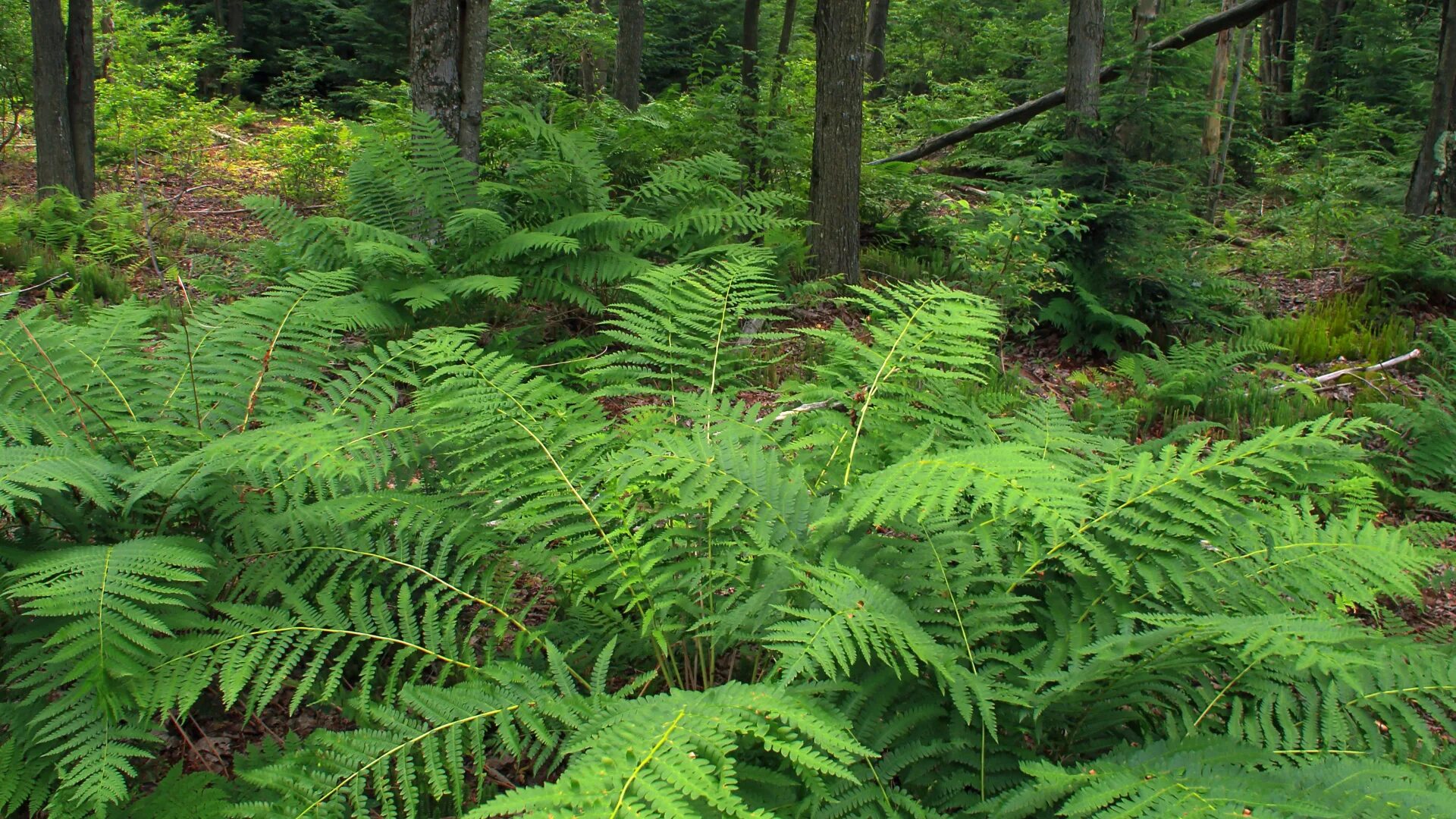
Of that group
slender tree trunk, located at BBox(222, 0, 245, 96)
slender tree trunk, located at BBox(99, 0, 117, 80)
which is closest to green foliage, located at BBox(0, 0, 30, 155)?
slender tree trunk, located at BBox(99, 0, 117, 80)

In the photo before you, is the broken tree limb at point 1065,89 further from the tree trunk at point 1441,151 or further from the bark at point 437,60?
the bark at point 437,60

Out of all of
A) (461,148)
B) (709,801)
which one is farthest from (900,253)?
(709,801)

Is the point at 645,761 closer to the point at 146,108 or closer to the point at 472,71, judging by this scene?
the point at 472,71


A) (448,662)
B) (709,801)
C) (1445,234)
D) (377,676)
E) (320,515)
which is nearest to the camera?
(709,801)

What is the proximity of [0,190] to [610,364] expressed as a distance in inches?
365

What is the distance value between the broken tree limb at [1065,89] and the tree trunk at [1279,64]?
11572 millimetres

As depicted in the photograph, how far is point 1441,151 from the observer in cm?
723

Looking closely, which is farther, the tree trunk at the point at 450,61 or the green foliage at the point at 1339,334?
the green foliage at the point at 1339,334

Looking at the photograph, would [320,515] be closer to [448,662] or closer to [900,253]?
[448,662]

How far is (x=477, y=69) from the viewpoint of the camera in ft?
19.9

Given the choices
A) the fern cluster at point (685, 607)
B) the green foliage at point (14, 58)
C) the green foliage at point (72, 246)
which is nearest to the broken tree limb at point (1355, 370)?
the fern cluster at point (685, 607)

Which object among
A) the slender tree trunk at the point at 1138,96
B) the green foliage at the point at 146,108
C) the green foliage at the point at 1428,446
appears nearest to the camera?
the green foliage at the point at 1428,446

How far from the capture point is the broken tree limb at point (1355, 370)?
547 cm

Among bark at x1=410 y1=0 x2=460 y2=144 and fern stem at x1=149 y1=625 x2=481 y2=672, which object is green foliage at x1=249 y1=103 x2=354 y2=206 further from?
fern stem at x1=149 y1=625 x2=481 y2=672
